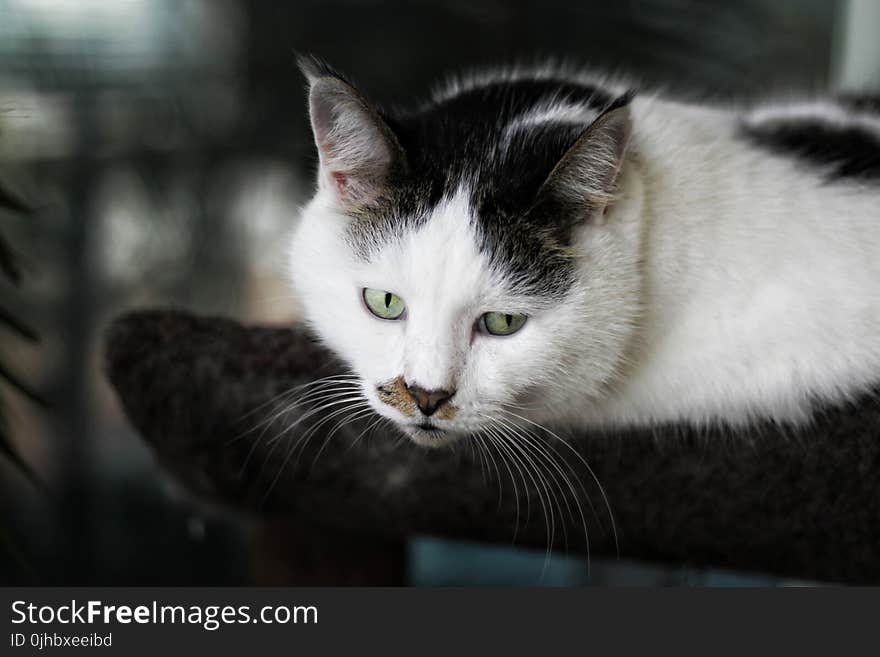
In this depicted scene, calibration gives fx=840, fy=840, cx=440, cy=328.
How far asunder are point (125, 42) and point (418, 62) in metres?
0.77

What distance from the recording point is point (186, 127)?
2.24 meters

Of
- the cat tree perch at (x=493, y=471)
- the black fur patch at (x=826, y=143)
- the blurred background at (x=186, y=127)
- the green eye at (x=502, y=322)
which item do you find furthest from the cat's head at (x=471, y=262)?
the blurred background at (x=186, y=127)

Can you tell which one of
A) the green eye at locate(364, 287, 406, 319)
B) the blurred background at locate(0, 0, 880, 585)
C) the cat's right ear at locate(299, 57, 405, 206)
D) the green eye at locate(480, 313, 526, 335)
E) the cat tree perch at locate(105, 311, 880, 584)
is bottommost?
the cat tree perch at locate(105, 311, 880, 584)

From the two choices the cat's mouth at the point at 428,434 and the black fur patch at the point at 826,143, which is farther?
the black fur patch at the point at 826,143

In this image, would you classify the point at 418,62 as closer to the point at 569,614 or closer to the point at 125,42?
the point at 125,42

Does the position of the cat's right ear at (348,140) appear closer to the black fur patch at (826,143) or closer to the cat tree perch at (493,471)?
the cat tree perch at (493,471)

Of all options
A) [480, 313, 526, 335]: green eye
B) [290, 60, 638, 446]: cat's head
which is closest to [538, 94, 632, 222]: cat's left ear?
[290, 60, 638, 446]: cat's head

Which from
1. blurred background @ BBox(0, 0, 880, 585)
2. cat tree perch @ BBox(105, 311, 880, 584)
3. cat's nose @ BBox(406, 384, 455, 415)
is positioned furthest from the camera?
blurred background @ BBox(0, 0, 880, 585)

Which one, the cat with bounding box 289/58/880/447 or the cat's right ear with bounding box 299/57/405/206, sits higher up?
the cat's right ear with bounding box 299/57/405/206

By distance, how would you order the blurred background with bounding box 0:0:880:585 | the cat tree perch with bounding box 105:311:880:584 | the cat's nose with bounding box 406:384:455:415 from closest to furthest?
the cat's nose with bounding box 406:384:455:415 < the cat tree perch with bounding box 105:311:880:584 < the blurred background with bounding box 0:0:880:585

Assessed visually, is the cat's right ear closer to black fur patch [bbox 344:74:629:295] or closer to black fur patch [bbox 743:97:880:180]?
black fur patch [bbox 344:74:629:295]

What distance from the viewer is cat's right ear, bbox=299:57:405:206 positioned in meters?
1.05

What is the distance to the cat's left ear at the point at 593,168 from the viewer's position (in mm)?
1010

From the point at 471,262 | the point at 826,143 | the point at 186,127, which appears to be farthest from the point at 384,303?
the point at 186,127
